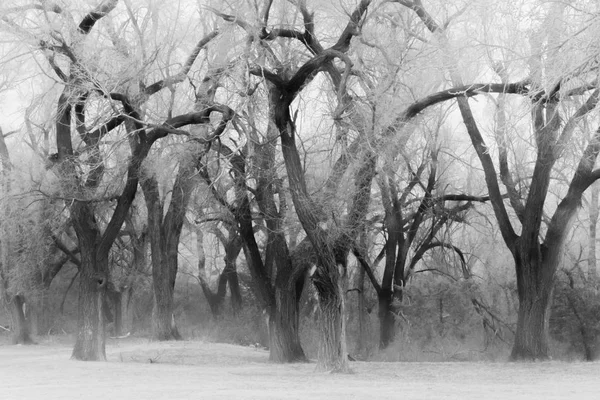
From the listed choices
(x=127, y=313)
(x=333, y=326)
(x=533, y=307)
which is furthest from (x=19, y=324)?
(x=533, y=307)

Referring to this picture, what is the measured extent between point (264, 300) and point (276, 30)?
25.2 feet

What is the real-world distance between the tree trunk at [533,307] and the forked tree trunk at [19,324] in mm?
20199

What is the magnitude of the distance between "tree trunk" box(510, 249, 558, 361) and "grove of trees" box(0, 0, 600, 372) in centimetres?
5

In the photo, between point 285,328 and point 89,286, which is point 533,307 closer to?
point 285,328

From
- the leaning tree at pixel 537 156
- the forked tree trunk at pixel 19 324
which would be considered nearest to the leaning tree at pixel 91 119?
the leaning tree at pixel 537 156

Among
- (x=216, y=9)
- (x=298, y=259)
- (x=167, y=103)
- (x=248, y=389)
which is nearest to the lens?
(x=248, y=389)

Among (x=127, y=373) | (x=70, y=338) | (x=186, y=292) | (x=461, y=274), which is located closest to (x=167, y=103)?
(x=127, y=373)

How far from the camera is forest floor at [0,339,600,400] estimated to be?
14.7 meters

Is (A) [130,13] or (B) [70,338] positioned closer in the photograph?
(A) [130,13]

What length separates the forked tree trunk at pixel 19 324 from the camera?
3584 cm

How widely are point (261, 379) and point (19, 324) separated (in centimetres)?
2072

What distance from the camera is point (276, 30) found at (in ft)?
62.7

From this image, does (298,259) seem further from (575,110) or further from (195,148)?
(575,110)

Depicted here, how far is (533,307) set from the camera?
75.6ft
